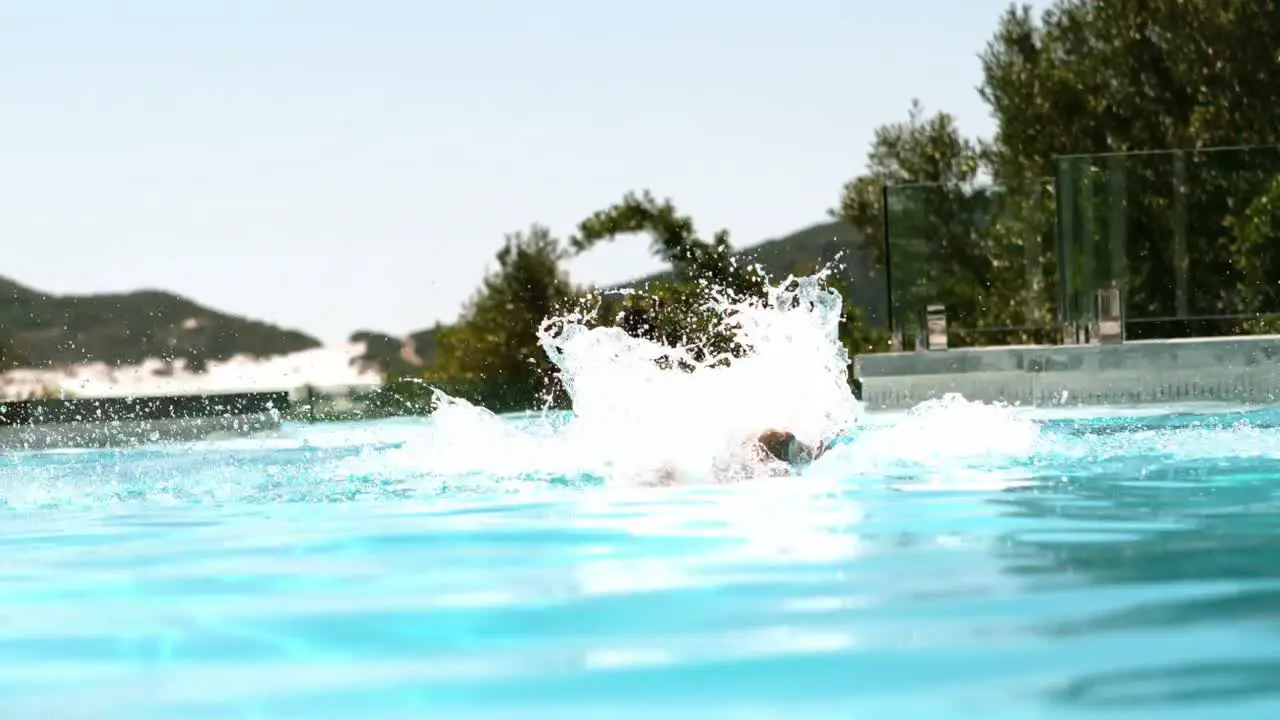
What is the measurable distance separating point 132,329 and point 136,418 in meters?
20.5

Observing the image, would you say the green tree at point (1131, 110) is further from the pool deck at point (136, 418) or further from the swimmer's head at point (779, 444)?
the pool deck at point (136, 418)

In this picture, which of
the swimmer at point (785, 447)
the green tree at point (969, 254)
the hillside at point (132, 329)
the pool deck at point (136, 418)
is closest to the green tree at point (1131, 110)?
the green tree at point (969, 254)

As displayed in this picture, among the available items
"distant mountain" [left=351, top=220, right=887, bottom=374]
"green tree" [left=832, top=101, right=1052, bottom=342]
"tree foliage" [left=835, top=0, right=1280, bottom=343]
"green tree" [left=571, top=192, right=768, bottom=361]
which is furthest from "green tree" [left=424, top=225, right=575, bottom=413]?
"tree foliage" [left=835, top=0, right=1280, bottom=343]

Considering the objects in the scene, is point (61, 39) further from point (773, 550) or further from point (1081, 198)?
point (773, 550)

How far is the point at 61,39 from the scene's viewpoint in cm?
3534

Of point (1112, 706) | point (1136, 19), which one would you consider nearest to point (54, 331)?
point (1136, 19)

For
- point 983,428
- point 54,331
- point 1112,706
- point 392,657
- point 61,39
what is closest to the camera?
point 1112,706

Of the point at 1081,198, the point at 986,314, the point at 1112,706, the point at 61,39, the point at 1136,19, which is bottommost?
the point at 1112,706

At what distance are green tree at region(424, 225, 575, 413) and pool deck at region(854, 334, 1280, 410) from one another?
10.7 metres


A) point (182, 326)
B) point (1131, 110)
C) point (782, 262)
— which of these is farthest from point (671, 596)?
point (182, 326)

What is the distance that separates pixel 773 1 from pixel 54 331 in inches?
791

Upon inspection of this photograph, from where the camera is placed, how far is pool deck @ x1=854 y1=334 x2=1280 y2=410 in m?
14.6

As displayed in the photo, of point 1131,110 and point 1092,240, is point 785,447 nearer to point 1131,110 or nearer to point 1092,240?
point 1092,240

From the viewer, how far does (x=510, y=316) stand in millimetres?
28734
